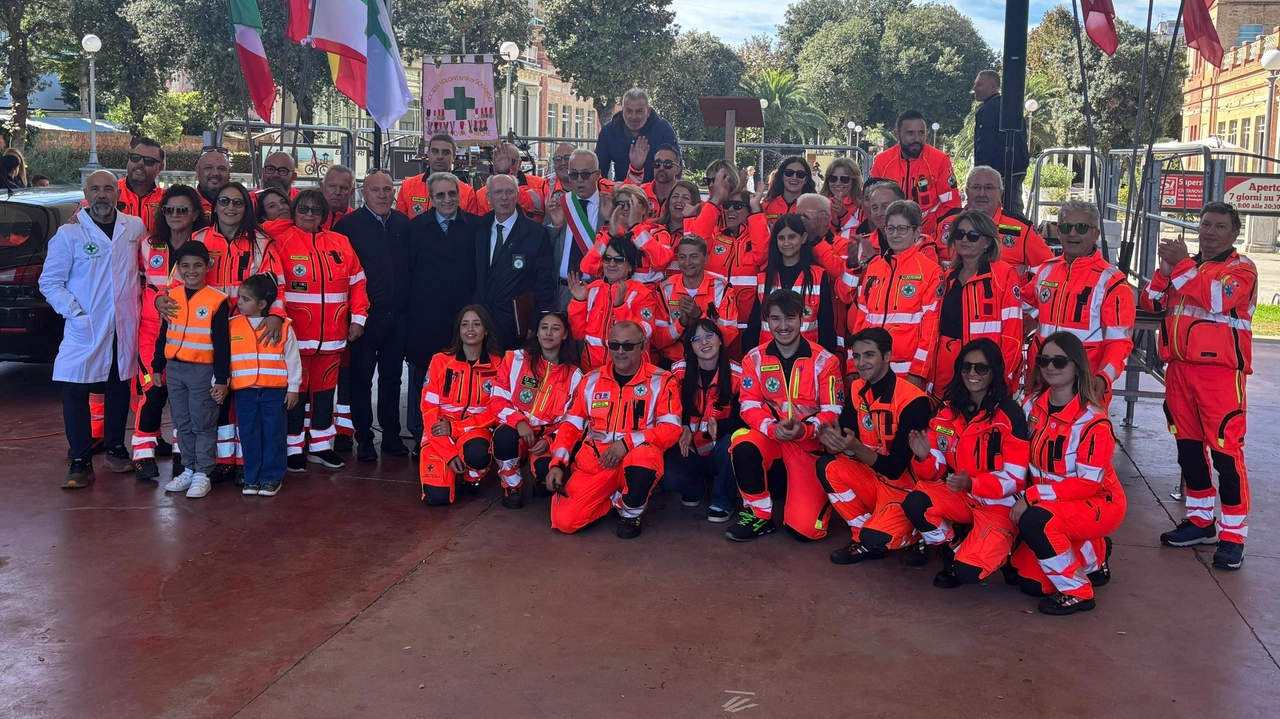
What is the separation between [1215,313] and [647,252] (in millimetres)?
3082

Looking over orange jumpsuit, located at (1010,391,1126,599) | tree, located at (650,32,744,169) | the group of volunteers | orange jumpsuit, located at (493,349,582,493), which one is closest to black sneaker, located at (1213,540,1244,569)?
the group of volunteers

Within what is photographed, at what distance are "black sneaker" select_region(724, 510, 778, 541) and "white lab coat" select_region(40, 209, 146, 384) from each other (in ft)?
12.5

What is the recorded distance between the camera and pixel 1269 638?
4695 mm

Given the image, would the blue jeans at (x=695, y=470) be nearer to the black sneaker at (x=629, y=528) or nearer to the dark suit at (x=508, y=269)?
the black sneaker at (x=629, y=528)

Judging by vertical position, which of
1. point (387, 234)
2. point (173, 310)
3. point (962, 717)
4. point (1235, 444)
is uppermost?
point (387, 234)

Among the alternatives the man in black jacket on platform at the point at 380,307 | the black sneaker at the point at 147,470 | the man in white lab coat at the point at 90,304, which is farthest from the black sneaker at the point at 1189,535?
the man in white lab coat at the point at 90,304

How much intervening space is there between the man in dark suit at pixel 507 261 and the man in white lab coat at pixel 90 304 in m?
2.14

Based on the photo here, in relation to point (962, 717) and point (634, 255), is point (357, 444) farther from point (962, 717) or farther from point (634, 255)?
point (962, 717)

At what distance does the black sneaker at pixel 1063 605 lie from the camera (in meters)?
4.91

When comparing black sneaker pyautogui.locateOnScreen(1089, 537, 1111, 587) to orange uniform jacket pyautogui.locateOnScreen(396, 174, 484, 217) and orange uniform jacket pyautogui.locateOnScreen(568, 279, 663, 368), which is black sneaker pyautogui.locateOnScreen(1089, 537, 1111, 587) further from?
orange uniform jacket pyautogui.locateOnScreen(396, 174, 484, 217)

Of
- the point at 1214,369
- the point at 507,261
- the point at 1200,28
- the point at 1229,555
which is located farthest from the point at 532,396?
the point at 1200,28

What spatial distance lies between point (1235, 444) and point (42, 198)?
862 cm

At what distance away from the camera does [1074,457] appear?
503 cm

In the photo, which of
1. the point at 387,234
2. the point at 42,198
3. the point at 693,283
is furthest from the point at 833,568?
the point at 42,198
